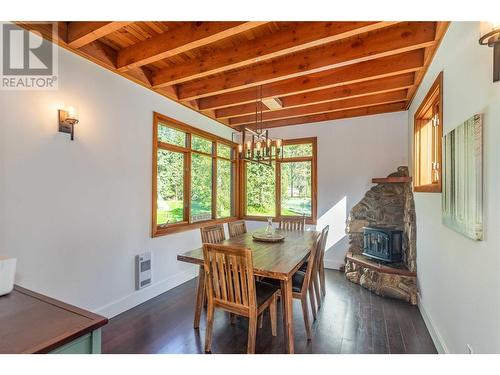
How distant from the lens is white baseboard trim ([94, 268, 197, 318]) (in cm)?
274

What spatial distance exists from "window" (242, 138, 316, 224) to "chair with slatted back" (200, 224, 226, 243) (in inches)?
80.7

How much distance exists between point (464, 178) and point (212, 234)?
8.11ft

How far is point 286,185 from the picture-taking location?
5.07 meters

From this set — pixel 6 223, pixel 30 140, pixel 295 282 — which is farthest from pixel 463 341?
pixel 30 140

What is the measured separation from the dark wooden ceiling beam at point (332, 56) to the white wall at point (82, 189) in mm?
960

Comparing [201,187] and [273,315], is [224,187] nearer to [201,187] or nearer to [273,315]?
[201,187]

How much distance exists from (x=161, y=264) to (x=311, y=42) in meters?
3.19

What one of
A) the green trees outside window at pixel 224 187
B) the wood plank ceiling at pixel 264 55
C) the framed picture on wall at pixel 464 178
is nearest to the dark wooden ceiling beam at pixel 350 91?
the wood plank ceiling at pixel 264 55

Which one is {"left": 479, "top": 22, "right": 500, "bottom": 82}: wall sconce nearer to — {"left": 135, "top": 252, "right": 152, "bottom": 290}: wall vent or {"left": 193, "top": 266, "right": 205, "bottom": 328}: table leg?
{"left": 193, "top": 266, "right": 205, "bottom": 328}: table leg

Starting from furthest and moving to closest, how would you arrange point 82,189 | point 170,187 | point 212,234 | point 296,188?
point 296,188
point 170,187
point 212,234
point 82,189

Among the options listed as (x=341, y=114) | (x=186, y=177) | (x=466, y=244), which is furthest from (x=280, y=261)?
(x=341, y=114)

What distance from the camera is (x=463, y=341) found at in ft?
5.70

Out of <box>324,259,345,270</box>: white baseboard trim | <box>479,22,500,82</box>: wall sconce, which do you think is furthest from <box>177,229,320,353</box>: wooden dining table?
<box>479,22,500,82</box>: wall sconce
